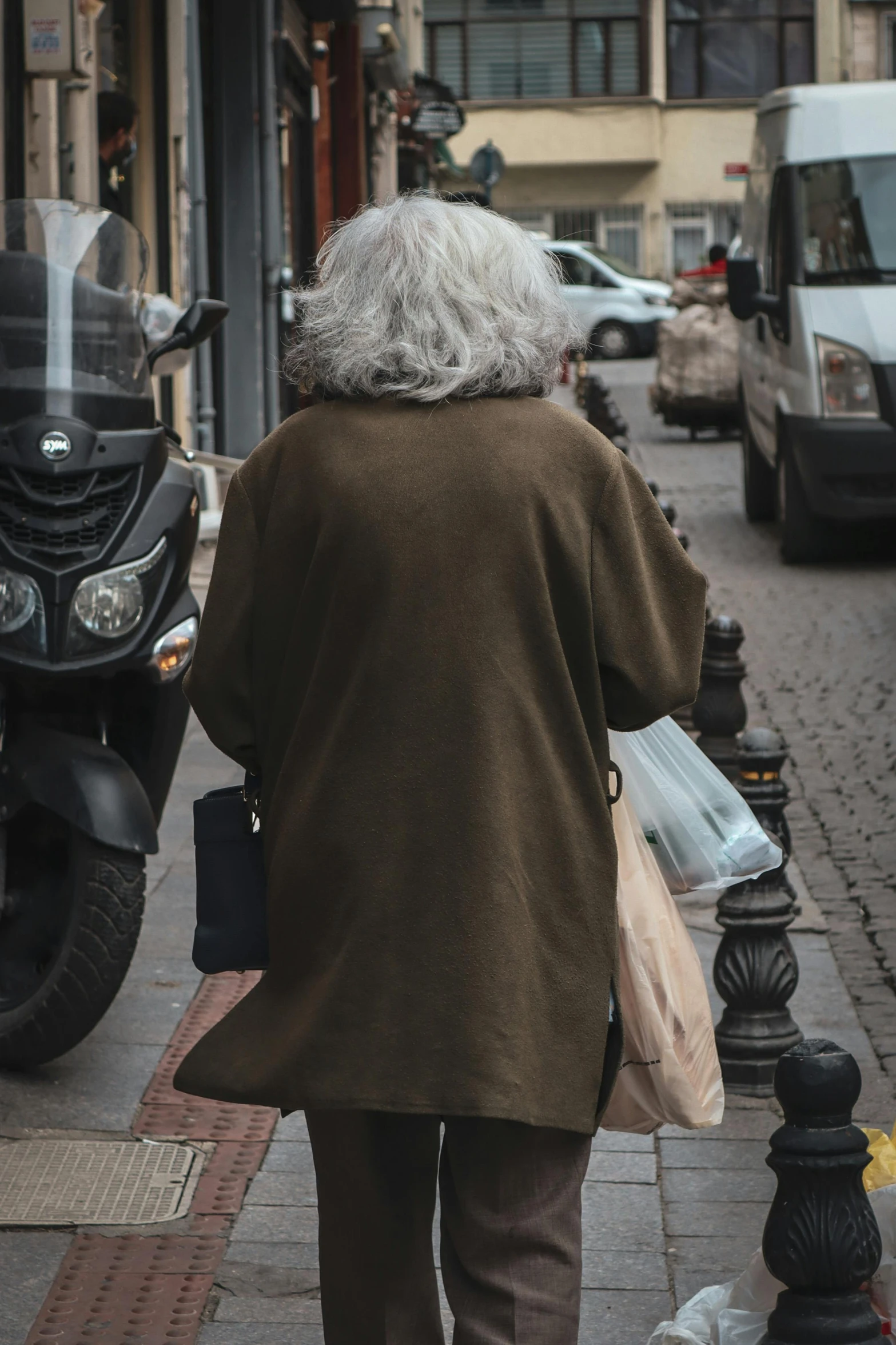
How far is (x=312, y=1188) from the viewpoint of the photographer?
12.1ft

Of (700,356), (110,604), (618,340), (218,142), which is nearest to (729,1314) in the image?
(110,604)

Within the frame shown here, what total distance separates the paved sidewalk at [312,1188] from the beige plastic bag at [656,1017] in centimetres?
60

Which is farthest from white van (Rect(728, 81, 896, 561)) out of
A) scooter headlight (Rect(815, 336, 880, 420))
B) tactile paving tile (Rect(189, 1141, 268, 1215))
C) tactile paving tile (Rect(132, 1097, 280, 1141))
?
tactile paving tile (Rect(189, 1141, 268, 1215))

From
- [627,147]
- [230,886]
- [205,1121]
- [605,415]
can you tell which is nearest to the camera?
[230,886]

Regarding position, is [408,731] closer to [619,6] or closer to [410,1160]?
[410,1160]

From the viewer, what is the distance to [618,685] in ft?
7.68

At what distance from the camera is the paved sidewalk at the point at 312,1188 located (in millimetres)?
3188

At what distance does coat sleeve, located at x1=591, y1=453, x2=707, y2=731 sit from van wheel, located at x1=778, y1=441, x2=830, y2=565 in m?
9.38

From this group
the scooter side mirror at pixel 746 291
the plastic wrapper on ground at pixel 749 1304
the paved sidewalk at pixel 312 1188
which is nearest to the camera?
the plastic wrapper on ground at pixel 749 1304

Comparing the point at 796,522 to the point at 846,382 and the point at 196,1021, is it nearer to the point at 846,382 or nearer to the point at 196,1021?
the point at 846,382

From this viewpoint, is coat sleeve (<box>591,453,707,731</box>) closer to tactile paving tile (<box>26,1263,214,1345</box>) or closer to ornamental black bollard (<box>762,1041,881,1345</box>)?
ornamental black bollard (<box>762,1041,881,1345</box>)

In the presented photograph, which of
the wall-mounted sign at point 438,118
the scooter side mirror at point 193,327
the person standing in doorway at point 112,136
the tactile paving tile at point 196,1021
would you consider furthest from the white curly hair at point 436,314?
the wall-mounted sign at point 438,118

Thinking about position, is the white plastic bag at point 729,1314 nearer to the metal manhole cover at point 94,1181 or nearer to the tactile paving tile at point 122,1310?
the tactile paving tile at point 122,1310

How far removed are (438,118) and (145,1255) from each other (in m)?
25.8
